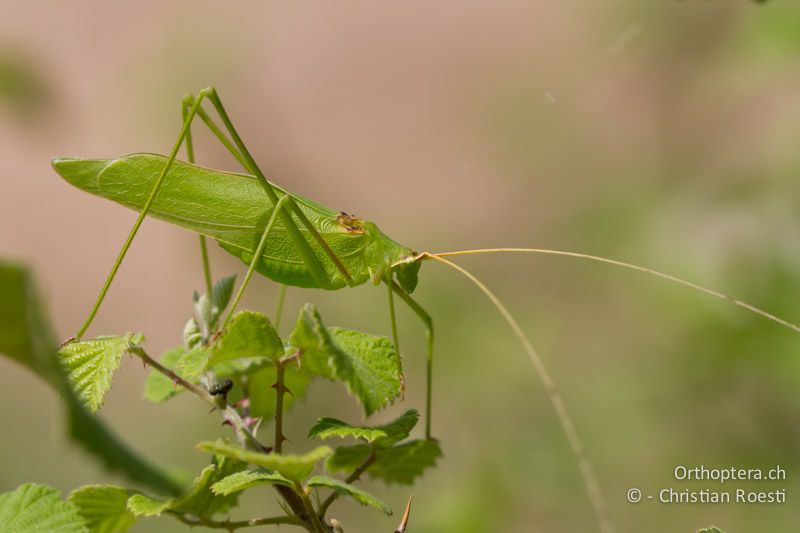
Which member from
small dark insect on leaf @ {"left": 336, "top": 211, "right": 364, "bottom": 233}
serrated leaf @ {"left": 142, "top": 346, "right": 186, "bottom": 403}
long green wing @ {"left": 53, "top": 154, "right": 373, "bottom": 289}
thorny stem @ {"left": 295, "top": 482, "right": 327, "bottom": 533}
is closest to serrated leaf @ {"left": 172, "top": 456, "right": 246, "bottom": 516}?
thorny stem @ {"left": 295, "top": 482, "right": 327, "bottom": 533}

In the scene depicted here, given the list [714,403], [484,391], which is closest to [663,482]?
[714,403]

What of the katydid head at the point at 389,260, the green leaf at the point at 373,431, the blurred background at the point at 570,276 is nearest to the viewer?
the green leaf at the point at 373,431

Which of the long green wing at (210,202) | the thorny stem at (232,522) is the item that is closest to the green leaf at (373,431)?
the thorny stem at (232,522)

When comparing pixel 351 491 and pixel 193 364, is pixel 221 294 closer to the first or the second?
pixel 193 364

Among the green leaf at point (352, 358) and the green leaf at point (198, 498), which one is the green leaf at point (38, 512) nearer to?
the green leaf at point (198, 498)

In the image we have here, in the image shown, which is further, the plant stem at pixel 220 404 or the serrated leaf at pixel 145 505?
the plant stem at pixel 220 404

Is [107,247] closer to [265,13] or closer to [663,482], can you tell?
[265,13]
